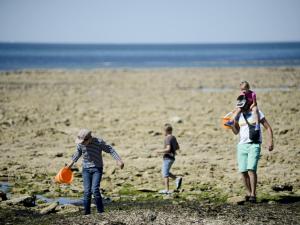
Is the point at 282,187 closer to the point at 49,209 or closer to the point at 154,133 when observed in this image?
the point at 49,209

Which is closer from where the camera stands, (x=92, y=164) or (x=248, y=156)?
(x=92, y=164)

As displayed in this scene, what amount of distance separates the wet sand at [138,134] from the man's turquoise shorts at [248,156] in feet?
4.09

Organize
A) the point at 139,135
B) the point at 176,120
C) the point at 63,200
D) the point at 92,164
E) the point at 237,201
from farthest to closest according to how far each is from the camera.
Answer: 1. the point at 176,120
2. the point at 139,135
3. the point at 63,200
4. the point at 237,201
5. the point at 92,164

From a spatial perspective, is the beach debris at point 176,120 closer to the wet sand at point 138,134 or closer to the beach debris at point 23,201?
the wet sand at point 138,134

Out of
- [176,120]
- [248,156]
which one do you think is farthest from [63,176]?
[176,120]

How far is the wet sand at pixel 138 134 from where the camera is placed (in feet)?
37.8

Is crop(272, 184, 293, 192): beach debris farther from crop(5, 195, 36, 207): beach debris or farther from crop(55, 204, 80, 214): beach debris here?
crop(5, 195, 36, 207): beach debris

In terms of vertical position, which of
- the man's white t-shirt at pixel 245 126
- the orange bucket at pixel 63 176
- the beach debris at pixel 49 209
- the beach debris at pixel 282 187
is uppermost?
the man's white t-shirt at pixel 245 126

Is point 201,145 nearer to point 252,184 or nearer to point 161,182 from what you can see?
point 161,182

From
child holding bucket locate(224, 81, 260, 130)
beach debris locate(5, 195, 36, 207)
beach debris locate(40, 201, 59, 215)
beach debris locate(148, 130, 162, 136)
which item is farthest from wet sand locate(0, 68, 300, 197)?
child holding bucket locate(224, 81, 260, 130)

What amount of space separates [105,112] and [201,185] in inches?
437

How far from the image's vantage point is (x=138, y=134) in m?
16.7

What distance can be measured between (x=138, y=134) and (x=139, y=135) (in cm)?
15

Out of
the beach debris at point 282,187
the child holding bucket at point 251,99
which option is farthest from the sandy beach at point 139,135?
the child holding bucket at point 251,99
